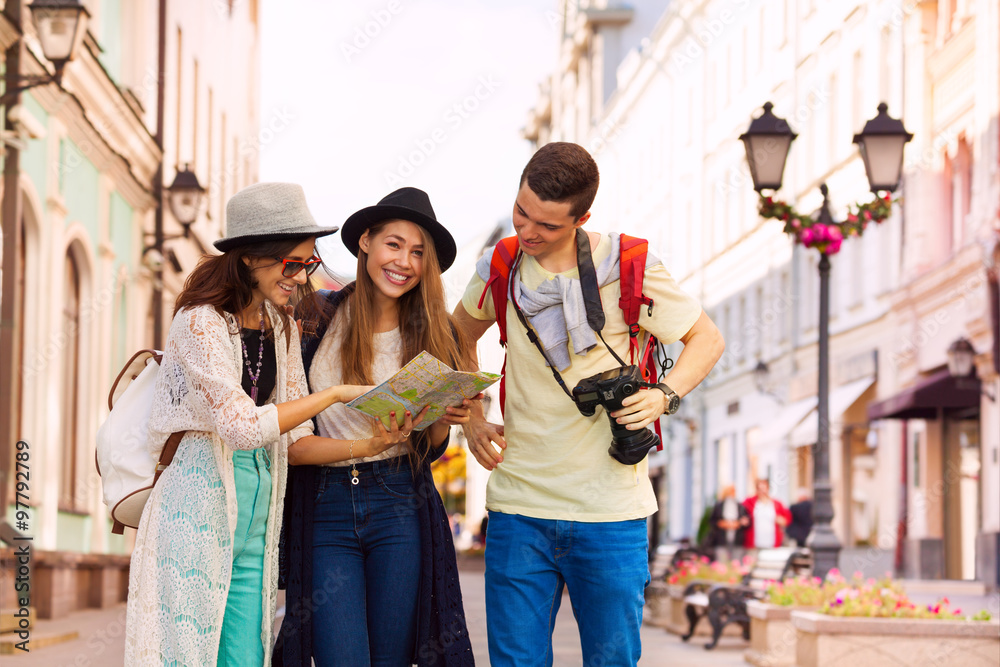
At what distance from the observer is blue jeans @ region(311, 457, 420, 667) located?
14.2ft

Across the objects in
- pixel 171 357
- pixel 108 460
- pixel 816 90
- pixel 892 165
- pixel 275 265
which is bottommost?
pixel 108 460

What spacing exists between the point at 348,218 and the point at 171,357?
2.56 ft

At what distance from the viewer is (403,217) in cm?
454

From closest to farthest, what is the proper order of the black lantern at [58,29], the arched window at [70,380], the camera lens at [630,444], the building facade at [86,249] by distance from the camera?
the camera lens at [630,444], the black lantern at [58,29], the building facade at [86,249], the arched window at [70,380]

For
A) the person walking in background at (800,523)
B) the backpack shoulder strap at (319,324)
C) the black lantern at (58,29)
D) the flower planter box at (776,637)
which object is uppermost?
the black lantern at (58,29)

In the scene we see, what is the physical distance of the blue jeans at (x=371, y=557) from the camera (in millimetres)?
4328

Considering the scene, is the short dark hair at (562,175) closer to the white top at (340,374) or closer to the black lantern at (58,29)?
the white top at (340,374)

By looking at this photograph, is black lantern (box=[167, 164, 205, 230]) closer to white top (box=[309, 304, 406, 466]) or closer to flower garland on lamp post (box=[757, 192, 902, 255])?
flower garland on lamp post (box=[757, 192, 902, 255])

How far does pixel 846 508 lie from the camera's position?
89.6ft

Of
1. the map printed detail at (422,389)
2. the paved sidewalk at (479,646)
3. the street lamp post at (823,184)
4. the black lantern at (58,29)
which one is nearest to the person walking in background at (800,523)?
the paved sidewalk at (479,646)

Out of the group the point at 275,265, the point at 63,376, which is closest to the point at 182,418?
the point at 275,265

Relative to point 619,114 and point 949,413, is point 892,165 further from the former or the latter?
point 619,114

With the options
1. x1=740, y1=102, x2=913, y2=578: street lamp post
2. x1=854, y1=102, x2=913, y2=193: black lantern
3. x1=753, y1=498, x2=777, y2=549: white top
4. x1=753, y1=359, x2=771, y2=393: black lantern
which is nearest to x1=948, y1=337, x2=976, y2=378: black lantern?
x1=753, y1=498, x2=777, y2=549: white top

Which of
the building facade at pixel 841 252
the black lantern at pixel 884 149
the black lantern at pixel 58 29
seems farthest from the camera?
the building facade at pixel 841 252
